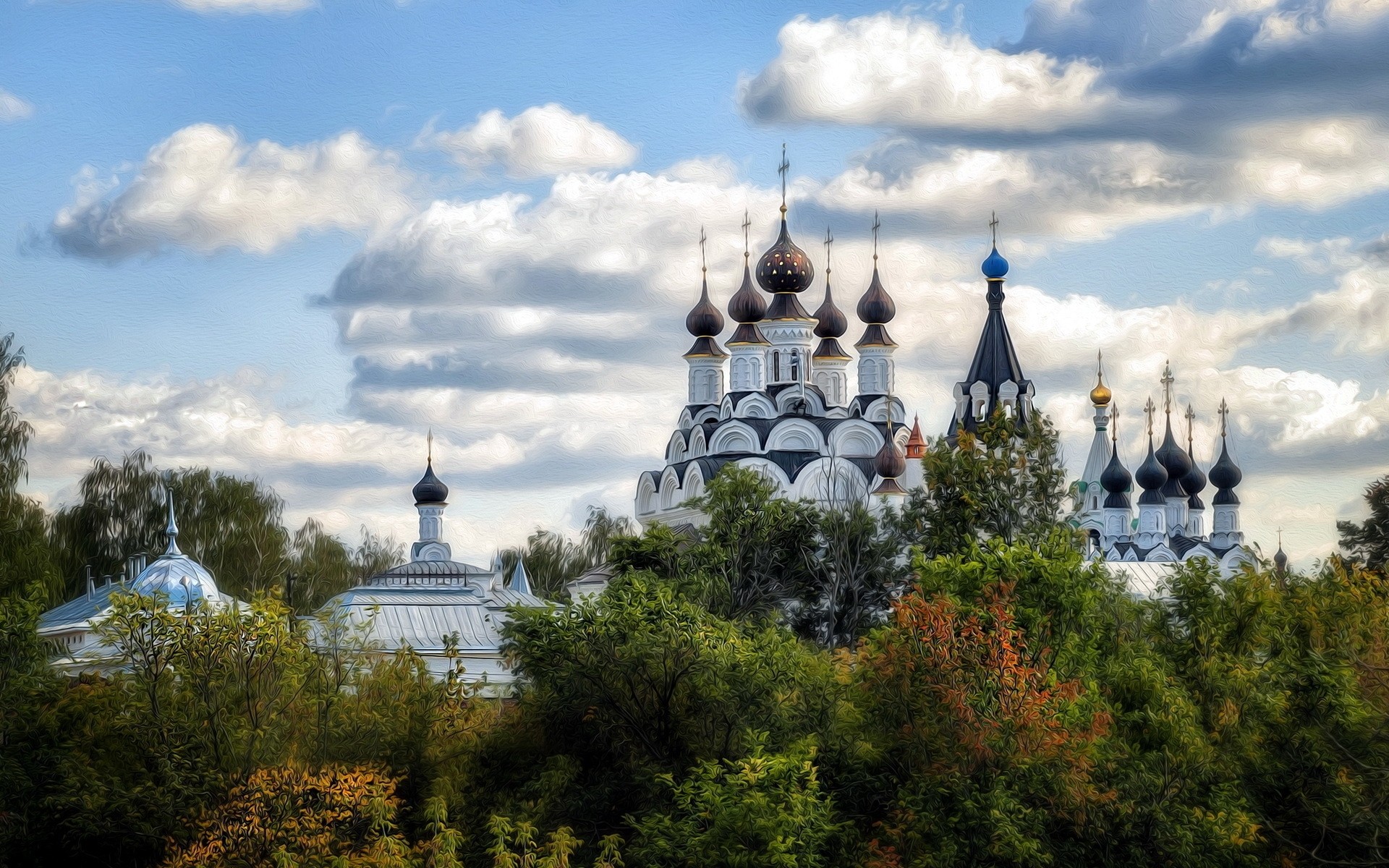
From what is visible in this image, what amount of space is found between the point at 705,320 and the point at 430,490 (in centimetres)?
861

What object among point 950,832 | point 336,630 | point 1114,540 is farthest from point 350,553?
point 950,832

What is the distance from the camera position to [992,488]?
110ft

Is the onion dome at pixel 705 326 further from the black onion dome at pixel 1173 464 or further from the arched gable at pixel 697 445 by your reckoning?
the black onion dome at pixel 1173 464

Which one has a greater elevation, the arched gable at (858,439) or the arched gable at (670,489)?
the arched gable at (858,439)

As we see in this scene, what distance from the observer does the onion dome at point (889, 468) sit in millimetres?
45031

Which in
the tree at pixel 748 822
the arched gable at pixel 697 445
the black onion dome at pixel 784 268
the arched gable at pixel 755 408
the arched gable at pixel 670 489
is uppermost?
the black onion dome at pixel 784 268

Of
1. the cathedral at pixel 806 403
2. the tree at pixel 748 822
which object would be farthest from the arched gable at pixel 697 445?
the tree at pixel 748 822

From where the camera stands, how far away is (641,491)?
49.0m

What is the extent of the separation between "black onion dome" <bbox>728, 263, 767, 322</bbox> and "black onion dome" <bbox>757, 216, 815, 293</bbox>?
0.62m

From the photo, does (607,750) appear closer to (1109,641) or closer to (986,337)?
(1109,641)

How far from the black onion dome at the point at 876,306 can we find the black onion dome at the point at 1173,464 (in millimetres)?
13574

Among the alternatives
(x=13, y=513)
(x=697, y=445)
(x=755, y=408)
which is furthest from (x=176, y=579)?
(x=755, y=408)

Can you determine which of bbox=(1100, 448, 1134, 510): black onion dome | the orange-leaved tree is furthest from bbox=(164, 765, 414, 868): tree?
bbox=(1100, 448, 1134, 510): black onion dome

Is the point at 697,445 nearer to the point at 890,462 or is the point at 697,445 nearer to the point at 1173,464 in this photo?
the point at 890,462
